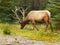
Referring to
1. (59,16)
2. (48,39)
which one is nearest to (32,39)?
(48,39)

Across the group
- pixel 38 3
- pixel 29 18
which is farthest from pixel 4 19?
pixel 29 18

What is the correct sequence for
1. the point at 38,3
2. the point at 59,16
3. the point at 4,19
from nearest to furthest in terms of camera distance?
1. the point at 59,16
2. the point at 4,19
3. the point at 38,3

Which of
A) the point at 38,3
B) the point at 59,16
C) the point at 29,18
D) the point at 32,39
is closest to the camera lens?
the point at 32,39

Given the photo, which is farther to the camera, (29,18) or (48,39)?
(29,18)

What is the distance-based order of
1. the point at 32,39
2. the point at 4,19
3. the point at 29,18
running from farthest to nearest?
the point at 4,19 → the point at 29,18 → the point at 32,39

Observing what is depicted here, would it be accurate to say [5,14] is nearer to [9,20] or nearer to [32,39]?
[9,20]

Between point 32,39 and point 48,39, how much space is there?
0.90 m

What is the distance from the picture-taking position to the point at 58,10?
2009 centimetres

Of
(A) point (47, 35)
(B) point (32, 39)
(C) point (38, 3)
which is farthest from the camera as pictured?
(C) point (38, 3)

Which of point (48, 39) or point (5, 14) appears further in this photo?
point (5, 14)

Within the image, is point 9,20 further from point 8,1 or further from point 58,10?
point 58,10

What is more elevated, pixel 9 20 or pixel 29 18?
pixel 29 18

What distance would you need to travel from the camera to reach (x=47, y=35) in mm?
16750

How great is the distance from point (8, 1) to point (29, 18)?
36.7 feet
